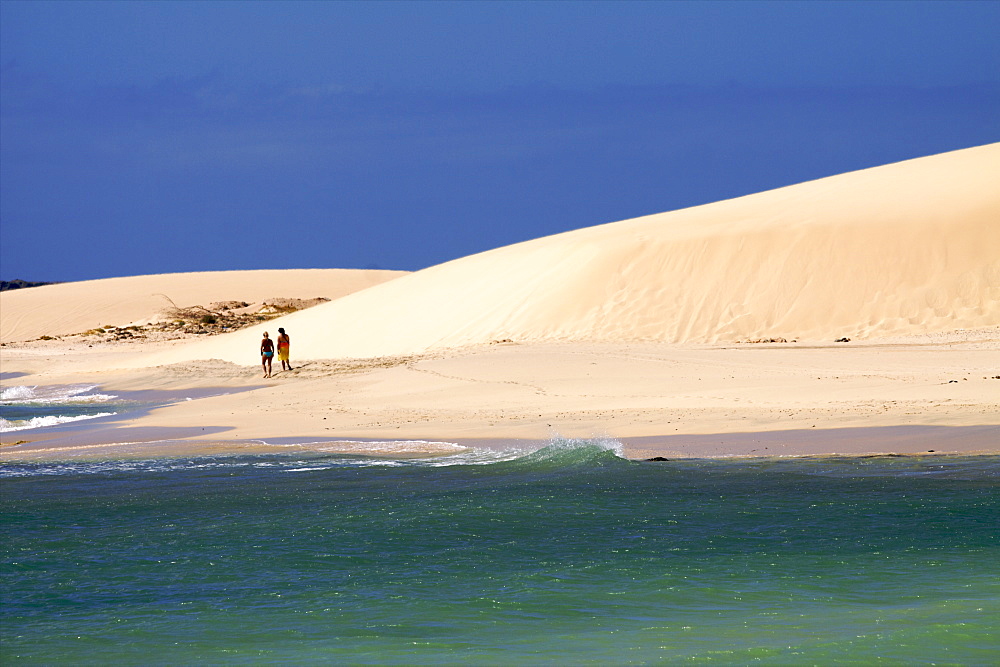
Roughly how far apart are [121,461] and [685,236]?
1904 cm

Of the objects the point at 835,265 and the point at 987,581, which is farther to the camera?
the point at 835,265

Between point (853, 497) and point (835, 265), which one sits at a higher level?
→ point (835, 265)

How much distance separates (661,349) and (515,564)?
1429cm

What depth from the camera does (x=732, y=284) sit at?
25031mm

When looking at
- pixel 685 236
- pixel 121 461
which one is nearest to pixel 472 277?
pixel 685 236

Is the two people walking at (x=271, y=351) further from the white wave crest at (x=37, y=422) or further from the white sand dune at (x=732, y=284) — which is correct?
the white wave crest at (x=37, y=422)

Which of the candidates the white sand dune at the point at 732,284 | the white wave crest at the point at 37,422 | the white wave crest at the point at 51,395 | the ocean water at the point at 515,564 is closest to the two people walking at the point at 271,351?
the white sand dune at the point at 732,284

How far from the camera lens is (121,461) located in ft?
37.4

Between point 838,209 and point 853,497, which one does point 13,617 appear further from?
point 838,209

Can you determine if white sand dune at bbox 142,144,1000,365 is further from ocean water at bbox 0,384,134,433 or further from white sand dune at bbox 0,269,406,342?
white sand dune at bbox 0,269,406,342

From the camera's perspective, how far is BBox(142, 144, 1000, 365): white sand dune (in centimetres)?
2311

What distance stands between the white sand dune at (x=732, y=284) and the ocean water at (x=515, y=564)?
13905 mm

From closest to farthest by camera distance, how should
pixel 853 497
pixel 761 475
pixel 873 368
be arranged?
pixel 853 497, pixel 761 475, pixel 873 368

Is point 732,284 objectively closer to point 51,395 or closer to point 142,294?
point 51,395
